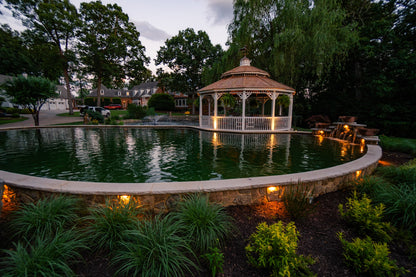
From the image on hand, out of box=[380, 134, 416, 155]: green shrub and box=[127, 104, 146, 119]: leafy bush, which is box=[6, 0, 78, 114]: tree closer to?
box=[127, 104, 146, 119]: leafy bush

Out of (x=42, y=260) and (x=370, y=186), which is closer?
(x=42, y=260)

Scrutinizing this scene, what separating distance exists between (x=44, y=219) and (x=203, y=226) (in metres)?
2.18

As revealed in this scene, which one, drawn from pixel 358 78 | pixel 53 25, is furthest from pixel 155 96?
pixel 358 78

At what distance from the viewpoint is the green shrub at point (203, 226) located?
89.8 inches

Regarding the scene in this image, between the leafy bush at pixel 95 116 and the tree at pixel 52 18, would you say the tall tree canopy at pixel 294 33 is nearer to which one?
the leafy bush at pixel 95 116

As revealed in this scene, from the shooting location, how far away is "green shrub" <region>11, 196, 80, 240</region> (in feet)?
8.02

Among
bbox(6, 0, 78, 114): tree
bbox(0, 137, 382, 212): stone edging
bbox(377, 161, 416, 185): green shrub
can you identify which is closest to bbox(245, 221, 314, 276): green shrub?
bbox(0, 137, 382, 212): stone edging

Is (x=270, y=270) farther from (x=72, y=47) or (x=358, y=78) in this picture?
(x=72, y=47)

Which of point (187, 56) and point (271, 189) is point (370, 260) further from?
point (187, 56)

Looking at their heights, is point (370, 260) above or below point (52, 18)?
below

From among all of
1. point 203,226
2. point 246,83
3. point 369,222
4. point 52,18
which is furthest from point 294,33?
point 52,18

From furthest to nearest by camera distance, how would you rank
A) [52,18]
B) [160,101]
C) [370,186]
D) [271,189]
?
1. [160,101]
2. [52,18]
3. [370,186]
4. [271,189]

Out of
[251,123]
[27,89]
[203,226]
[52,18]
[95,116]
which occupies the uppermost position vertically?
[52,18]

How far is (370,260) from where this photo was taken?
1.96 meters
